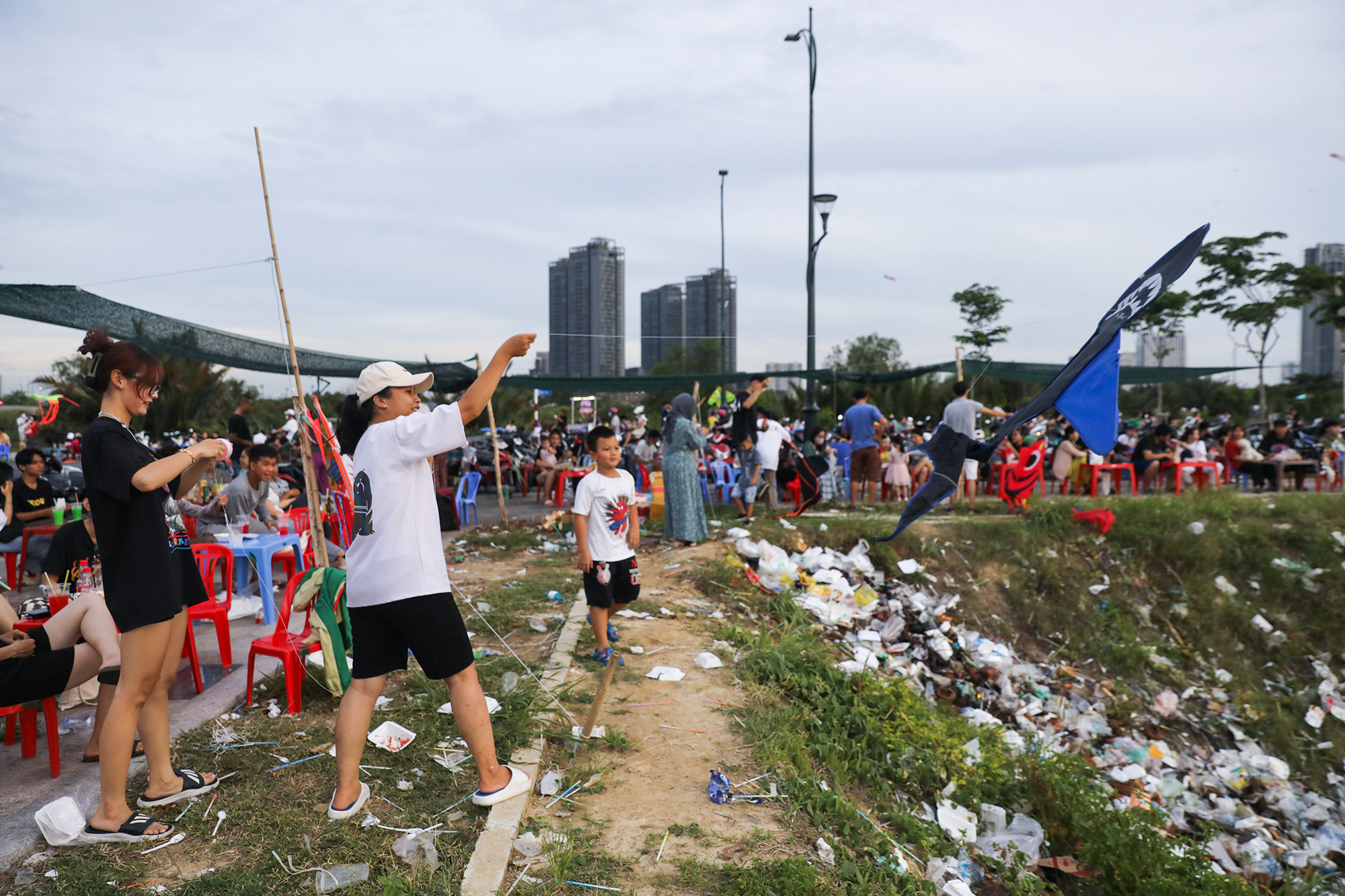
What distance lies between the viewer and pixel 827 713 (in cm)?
460

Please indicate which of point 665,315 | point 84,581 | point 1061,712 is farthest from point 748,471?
point 665,315

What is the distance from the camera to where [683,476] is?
27.3 ft

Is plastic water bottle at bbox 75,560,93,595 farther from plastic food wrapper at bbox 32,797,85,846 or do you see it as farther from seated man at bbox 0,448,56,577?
seated man at bbox 0,448,56,577

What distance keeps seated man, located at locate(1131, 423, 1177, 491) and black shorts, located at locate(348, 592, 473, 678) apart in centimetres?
1179

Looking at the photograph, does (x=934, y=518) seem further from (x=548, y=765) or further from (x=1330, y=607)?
(x=548, y=765)

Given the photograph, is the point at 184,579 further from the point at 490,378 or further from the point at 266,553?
the point at 266,553

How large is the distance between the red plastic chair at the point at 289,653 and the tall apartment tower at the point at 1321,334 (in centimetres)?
1891

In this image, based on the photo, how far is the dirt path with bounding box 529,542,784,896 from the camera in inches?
117

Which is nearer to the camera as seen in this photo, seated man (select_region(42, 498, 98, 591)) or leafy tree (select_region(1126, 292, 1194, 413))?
seated man (select_region(42, 498, 98, 591))

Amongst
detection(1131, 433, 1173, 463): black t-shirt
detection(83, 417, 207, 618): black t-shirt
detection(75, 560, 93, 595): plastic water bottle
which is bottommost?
detection(75, 560, 93, 595): plastic water bottle

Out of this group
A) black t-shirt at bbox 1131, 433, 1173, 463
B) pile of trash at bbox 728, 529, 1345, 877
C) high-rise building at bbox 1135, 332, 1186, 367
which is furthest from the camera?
high-rise building at bbox 1135, 332, 1186, 367

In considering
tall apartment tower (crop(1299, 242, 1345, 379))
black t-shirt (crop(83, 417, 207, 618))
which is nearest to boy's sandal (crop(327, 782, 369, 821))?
black t-shirt (crop(83, 417, 207, 618))

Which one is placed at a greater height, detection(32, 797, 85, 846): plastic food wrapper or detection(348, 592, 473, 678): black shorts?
detection(348, 592, 473, 678): black shorts

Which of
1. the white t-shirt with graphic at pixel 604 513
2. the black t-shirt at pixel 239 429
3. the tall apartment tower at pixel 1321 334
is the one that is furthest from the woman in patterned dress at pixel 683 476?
the tall apartment tower at pixel 1321 334
